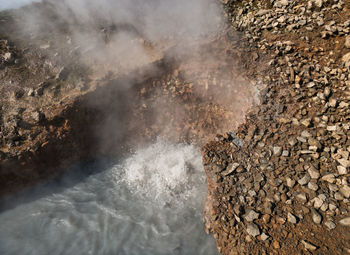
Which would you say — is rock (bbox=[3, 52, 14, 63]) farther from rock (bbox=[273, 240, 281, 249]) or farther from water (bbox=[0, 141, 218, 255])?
rock (bbox=[273, 240, 281, 249])

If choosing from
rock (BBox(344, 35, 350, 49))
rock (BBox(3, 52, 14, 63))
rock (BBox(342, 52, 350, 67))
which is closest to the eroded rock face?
rock (BBox(3, 52, 14, 63))

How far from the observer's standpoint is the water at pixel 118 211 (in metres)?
3.77

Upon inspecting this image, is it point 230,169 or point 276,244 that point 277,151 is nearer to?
point 230,169

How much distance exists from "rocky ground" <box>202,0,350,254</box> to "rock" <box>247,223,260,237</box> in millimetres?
14

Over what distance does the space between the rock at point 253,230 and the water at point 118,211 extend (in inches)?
33.1

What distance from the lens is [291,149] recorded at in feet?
12.2

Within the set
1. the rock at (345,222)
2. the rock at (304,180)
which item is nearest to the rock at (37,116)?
the rock at (304,180)

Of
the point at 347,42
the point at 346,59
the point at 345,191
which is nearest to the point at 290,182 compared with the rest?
the point at 345,191

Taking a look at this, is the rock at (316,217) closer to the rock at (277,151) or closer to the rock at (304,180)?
the rock at (304,180)

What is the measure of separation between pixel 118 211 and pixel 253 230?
106 inches

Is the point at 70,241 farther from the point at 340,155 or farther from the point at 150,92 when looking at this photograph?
the point at 340,155

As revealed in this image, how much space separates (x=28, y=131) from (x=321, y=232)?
5.80 meters

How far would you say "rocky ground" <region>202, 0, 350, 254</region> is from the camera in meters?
3.03

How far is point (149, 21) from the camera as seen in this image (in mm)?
5902
